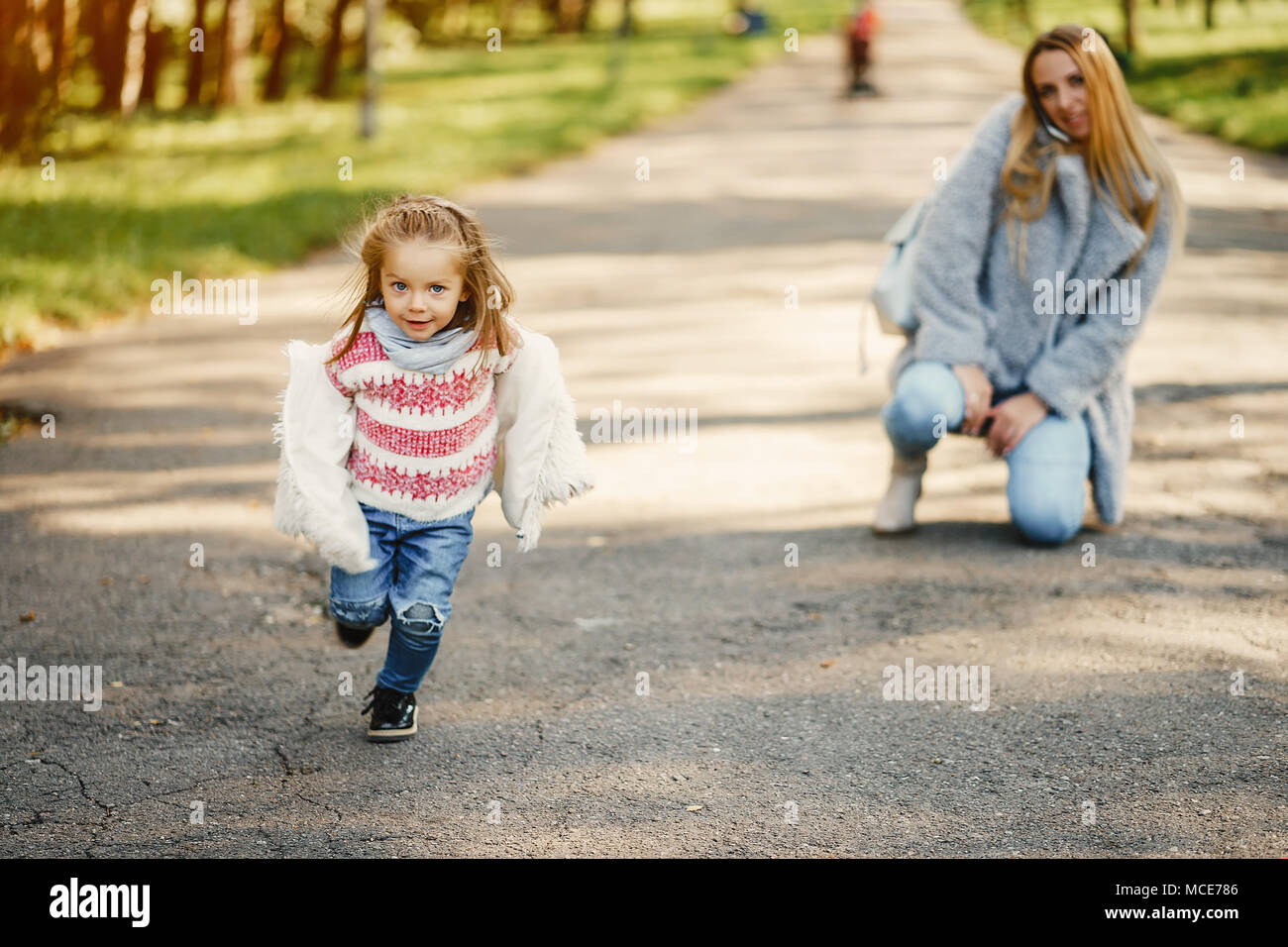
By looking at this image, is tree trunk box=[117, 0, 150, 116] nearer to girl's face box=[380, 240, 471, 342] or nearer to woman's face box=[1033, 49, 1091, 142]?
woman's face box=[1033, 49, 1091, 142]

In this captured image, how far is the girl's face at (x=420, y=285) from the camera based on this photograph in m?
3.17

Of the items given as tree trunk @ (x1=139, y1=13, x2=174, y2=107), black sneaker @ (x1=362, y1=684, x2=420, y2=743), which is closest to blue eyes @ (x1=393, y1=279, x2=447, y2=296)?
black sneaker @ (x1=362, y1=684, x2=420, y2=743)

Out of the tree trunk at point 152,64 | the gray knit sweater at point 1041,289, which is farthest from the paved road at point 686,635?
the tree trunk at point 152,64

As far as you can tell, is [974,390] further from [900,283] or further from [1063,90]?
[1063,90]

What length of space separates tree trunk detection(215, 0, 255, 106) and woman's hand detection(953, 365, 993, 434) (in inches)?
742

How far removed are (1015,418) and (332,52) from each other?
81.8ft

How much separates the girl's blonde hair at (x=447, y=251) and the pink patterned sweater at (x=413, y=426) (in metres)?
0.05

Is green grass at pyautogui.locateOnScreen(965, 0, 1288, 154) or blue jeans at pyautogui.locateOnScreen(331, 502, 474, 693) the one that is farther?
green grass at pyautogui.locateOnScreen(965, 0, 1288, 154)

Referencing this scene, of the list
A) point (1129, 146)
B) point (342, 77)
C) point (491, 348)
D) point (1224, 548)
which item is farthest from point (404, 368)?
point (342, 77)

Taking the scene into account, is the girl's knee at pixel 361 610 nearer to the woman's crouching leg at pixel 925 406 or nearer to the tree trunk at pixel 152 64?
the woman's crouching leg at pixel 925 406

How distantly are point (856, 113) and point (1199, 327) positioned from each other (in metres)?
12.6

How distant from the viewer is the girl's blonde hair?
10.4 feet

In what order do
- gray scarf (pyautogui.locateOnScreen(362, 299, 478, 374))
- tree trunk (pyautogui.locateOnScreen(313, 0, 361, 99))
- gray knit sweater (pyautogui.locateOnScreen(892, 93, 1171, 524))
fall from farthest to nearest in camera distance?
tree trunk (pyautogui.locateOnScreen(313, 0, 361, 99))
gray knit sweater (pyautogui.locateOnScreen(892, 93, 1171, 524))
gray scarf (pyautogui.locateOnScreen(362, 299, 478, 374))
